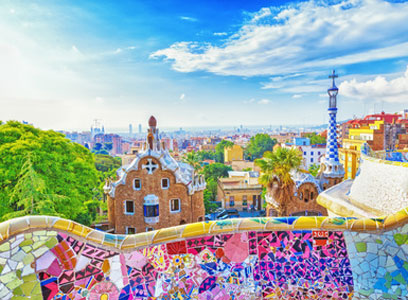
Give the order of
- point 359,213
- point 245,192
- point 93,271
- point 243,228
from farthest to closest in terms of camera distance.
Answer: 1. point 245,192
2. point 359,213
3. point 243,228
4. point 93,271

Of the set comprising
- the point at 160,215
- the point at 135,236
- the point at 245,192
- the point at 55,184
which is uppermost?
the point at 135,236

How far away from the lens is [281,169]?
14.9 m

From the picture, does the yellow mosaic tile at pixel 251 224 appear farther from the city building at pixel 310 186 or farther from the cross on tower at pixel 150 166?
the city building at pixel 310 186

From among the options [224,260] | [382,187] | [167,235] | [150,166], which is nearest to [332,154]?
[150,166]

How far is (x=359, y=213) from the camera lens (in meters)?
5.80

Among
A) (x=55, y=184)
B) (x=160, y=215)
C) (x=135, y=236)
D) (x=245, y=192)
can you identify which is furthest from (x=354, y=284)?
(x=245, y=192)

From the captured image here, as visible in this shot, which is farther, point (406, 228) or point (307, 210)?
point (307, 210)

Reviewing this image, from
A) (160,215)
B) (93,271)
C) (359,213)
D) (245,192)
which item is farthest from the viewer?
(245,192)

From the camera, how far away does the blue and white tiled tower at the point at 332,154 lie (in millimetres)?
15891

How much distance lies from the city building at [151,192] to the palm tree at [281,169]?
13.3 ft

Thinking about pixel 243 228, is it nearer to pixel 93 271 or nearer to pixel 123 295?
pixel 123 295

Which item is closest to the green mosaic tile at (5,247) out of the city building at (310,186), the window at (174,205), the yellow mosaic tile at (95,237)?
the yellow mosaic tile at (95,237)

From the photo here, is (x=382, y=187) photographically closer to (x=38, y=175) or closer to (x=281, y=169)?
(x=281, y=169)

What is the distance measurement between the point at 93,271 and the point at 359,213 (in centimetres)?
516
